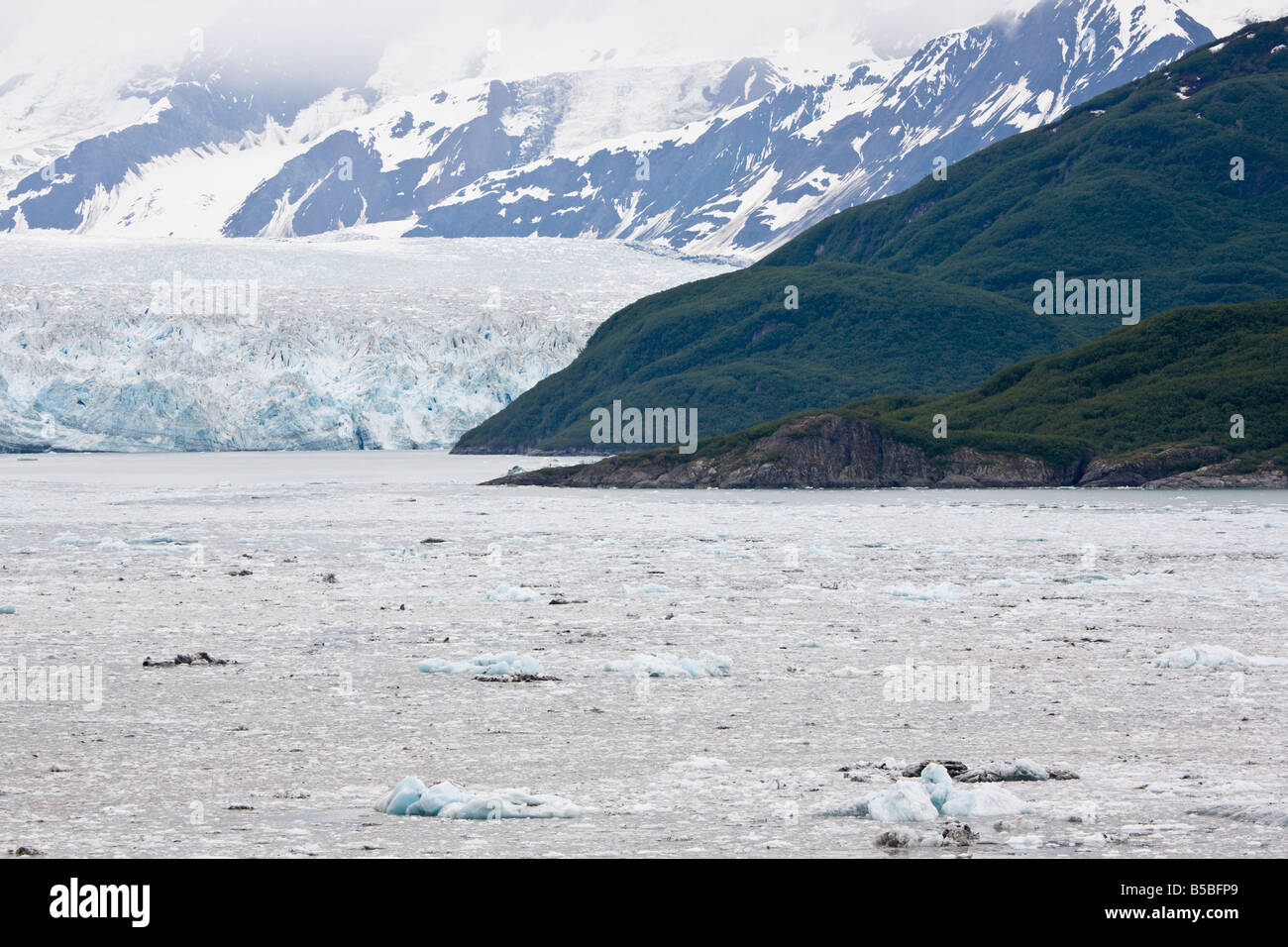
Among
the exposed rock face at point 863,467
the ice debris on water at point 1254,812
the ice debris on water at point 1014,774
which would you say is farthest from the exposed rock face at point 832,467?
the ice debris on water at point 1254,812

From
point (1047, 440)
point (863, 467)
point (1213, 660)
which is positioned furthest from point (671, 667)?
point (1047, 440)

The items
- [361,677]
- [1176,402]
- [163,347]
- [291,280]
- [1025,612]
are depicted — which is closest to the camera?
[361,677]

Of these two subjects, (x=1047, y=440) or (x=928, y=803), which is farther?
(x=1047, y=440)

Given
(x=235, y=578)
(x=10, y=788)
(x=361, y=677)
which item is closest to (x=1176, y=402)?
(x=235, y=578)

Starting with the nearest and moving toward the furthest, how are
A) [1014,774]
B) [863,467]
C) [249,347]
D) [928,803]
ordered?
[928,803], [1014,774], [863,467], [249,347]

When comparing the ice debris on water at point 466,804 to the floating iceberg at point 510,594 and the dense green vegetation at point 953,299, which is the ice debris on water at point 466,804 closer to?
the floating iceberg at point 510,594

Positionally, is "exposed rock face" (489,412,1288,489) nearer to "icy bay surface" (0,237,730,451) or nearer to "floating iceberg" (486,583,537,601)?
"icy bay surface" (0,237,730,451)

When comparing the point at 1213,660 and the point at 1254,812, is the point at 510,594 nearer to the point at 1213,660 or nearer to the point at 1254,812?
the point at 1213,660
